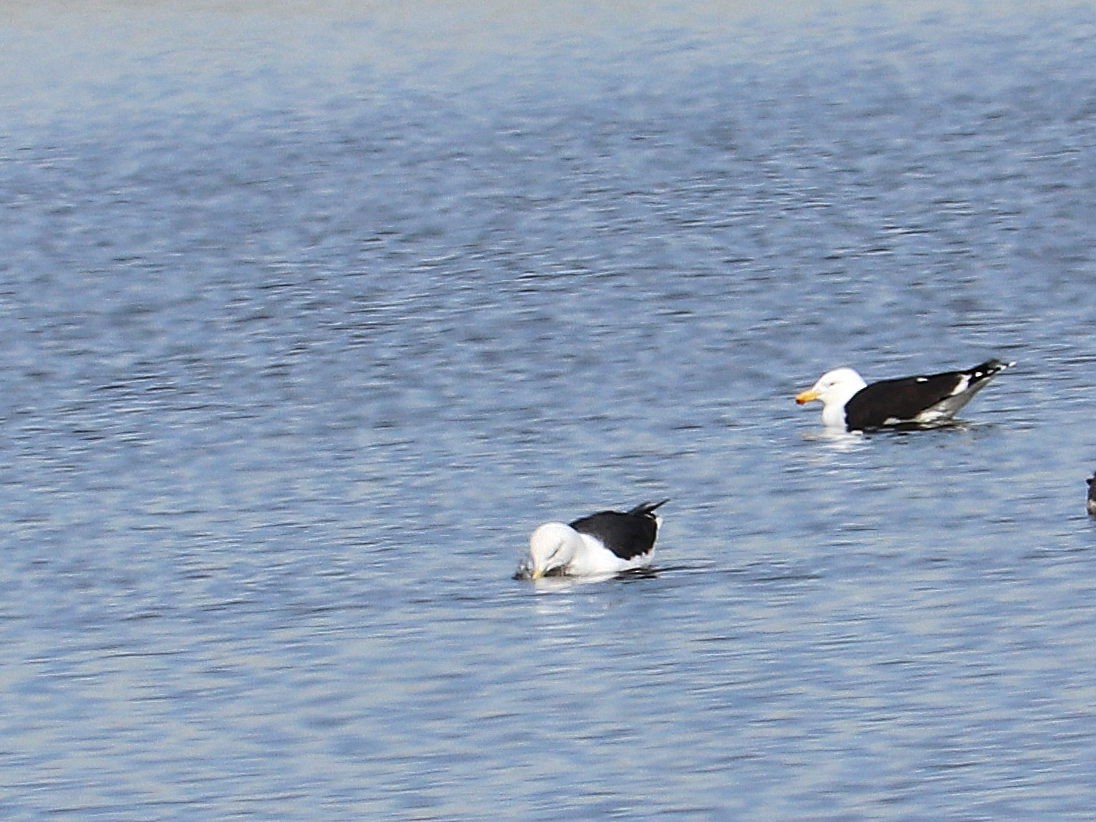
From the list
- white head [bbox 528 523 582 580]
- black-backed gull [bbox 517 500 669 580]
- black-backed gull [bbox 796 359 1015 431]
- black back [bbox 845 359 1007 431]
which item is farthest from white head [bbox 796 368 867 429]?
white head [bbox 528 523 582 580]

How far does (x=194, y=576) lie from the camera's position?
642 inches

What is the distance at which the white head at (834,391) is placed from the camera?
2004 cm

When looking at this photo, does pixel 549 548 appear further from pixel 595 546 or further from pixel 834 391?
pixel 834 391

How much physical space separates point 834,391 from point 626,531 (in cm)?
465

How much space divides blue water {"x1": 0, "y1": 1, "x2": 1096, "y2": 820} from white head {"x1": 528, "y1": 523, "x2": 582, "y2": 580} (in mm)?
200

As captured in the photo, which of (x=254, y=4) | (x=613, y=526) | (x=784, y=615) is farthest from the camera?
(x=254, y=4)

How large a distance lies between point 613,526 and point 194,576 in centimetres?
237

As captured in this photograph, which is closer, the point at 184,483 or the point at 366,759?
the point at 366,759

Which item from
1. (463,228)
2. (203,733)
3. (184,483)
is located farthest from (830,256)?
(203,733)

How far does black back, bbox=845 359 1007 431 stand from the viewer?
65.2ft

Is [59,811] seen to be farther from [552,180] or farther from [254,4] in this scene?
[254,4]

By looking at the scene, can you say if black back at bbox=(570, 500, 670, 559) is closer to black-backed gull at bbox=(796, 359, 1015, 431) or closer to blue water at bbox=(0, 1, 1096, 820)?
blue water at bbox=(0, 1, 1096, 820)

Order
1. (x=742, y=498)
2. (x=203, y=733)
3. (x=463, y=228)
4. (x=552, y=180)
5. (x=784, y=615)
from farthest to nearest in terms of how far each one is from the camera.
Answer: (x=552, y=180) < (x=463, y=228) < (x=742, y=498) < (x=784, y=615) < (x=203, y=733)

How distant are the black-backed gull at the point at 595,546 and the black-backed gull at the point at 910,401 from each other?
393 cm
